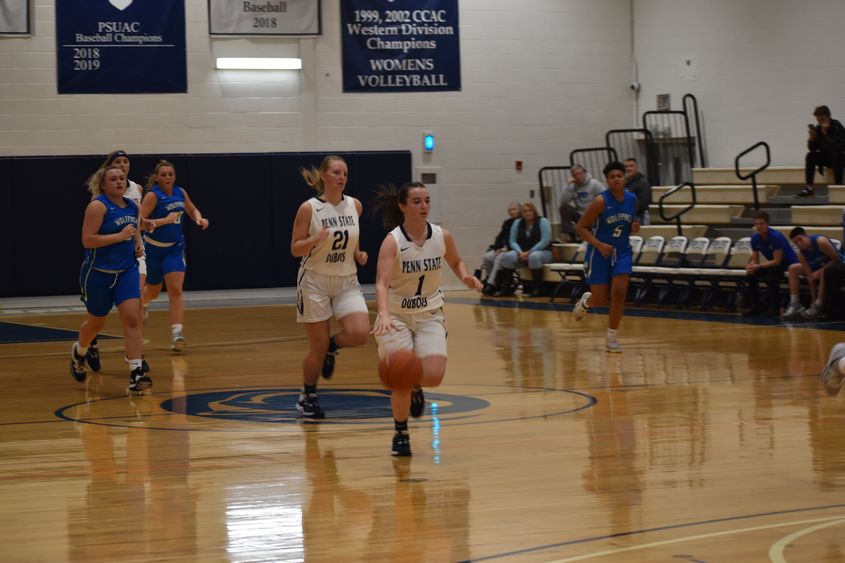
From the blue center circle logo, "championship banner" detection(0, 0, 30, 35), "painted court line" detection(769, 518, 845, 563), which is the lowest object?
the blue center circle logo

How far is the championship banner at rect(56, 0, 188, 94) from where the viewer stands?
1859cm

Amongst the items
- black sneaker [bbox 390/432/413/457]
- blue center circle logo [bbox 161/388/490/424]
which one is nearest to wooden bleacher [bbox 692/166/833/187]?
blue center circle logo [bbox 161/388/490/424]

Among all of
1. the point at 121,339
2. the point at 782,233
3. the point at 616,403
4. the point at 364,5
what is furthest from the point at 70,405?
the point at 364,5

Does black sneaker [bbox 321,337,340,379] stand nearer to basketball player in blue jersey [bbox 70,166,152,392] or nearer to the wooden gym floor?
the wooden gym floor

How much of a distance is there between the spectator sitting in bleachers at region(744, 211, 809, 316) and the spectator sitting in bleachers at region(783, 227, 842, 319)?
168 mm

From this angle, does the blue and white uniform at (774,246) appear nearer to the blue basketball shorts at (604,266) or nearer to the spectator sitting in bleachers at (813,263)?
the spectator sitting in bleachers at (813,263)

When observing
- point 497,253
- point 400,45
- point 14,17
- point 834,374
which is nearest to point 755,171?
point 497,253

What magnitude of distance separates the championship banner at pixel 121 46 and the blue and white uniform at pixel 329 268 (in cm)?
1147

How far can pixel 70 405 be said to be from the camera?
9070mm

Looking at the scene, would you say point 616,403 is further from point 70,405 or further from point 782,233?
point 782,233

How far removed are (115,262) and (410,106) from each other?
11.5m

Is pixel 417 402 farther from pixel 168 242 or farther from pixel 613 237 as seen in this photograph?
pixel 168 242

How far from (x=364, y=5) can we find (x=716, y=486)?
15.1m

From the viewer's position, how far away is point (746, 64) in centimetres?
1936
